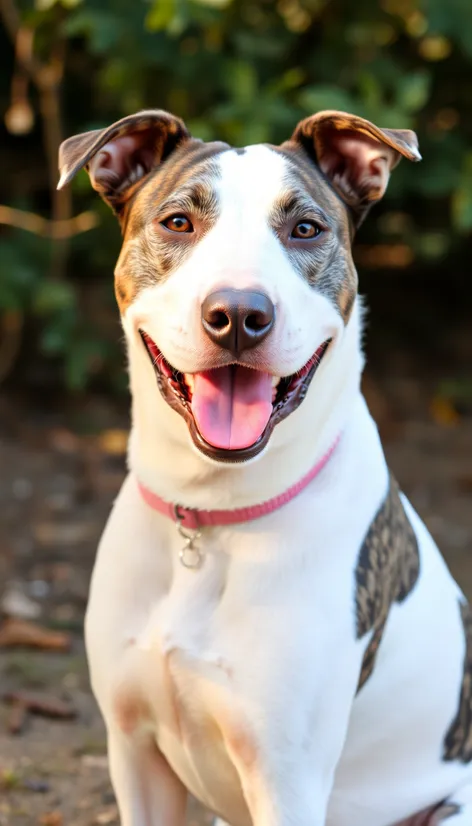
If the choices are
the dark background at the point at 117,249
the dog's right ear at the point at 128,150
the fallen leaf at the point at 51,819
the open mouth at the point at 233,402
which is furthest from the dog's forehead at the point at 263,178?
the dark background at the point at 117,249

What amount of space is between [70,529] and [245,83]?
86.3 inches

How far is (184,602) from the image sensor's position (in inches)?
102

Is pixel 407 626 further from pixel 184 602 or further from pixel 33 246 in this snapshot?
pixel 33 246

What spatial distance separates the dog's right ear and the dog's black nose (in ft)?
1.89

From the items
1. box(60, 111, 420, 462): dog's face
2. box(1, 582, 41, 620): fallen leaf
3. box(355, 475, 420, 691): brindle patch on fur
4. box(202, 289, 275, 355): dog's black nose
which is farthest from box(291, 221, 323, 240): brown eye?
box(1, 582, 41, 620): fallen leaf

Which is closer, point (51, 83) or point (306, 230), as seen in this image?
point (306, 230)

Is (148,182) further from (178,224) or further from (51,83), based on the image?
(51,83)

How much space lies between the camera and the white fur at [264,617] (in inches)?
96.9

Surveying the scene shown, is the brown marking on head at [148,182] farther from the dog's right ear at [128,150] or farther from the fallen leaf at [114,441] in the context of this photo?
the fallen leaf at [114,441]

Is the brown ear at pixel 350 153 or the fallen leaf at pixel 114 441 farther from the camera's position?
the fallen leaf at pixel 114 441

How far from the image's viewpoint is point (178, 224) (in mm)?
2539

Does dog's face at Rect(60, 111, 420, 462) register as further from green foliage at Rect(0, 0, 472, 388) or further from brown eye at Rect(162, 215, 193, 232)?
green foliage at Rect(0, 0, 472, 388)

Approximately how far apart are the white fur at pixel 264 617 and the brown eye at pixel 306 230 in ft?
0.33

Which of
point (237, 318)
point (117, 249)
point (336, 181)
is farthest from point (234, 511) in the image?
point (117, 249)
